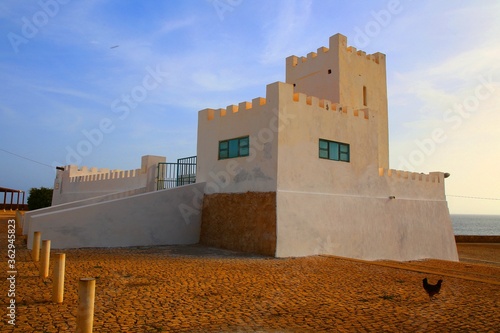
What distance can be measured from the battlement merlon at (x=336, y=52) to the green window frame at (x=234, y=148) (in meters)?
6.64

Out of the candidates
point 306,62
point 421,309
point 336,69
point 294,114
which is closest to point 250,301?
point 421,309

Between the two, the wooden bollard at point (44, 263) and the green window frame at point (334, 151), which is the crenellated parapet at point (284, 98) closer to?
the green window frame at point (334, 151)

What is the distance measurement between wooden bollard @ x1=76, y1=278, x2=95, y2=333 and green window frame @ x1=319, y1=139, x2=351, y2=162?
33.6 feet

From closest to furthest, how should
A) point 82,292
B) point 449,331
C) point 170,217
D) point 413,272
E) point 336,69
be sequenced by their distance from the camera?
1. point 82,292
2. point 449,331
3. point 413,272
4. point 170,217
5. point 336,69

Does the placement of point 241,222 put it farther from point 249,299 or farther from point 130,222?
point 249,299

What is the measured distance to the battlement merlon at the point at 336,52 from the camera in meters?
16.6

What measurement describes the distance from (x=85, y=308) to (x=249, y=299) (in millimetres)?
2878

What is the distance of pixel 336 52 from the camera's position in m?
16.6

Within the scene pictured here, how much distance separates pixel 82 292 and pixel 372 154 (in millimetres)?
13108

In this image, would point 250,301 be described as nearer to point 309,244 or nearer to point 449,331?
point 449,331

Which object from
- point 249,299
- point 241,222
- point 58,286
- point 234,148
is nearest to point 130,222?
point 241,222

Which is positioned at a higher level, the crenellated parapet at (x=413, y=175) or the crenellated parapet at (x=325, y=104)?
the crenellated parapet at (x=325, y=104)

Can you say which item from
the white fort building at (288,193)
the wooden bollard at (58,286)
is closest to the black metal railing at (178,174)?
the white fort building at (288,193)

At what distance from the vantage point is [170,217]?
13906 mm
